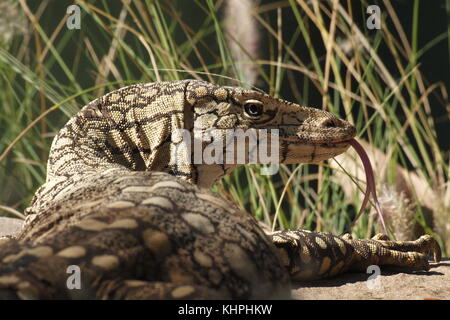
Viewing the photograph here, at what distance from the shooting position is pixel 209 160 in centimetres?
399

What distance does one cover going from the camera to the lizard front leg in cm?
380

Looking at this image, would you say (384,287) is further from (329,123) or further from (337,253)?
(329,123)

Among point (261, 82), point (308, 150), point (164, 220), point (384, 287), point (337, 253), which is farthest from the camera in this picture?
point (261, 82)

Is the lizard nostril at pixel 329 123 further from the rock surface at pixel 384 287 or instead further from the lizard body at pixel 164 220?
the rock surface at pixel 384 287

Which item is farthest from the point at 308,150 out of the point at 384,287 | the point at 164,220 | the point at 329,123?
the point at 164,220

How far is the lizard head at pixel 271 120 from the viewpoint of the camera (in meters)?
3.99

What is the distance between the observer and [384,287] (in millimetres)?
3537

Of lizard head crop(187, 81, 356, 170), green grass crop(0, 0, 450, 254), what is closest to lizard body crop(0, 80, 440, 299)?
lizard head crop(187, 81, 356, 170)

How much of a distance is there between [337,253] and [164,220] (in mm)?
1840

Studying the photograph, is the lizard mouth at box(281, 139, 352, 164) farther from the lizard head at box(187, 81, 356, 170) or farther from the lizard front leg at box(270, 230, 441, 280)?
the lizard front leg at box(270, 230, 441, 280)

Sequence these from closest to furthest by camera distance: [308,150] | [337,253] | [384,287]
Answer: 1. [384,287]
2. [337,253]
3. [308,150]

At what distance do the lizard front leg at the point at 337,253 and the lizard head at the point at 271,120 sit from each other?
1.64ft

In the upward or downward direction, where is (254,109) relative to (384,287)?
upward
